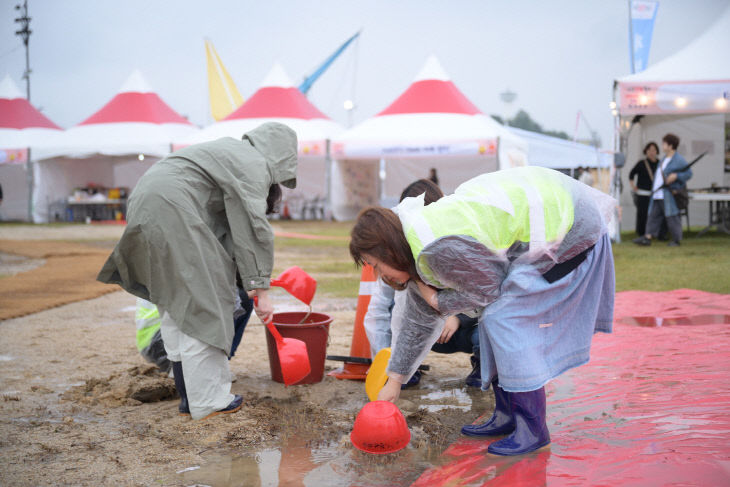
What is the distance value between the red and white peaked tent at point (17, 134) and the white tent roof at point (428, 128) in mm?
10749

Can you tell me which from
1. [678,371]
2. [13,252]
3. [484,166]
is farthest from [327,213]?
[678,371]

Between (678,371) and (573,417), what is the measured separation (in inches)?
34.8

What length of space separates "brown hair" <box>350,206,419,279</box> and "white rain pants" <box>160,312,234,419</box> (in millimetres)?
1006

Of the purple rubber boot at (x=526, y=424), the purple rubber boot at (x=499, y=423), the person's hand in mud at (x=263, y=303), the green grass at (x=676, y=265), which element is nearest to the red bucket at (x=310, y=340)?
the person's hand in mud at (x=263, y=303)

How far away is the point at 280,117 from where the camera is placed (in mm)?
19766

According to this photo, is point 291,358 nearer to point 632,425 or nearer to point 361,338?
point 361,338

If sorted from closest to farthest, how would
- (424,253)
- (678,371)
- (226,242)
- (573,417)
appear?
(424,253), (573,417), (226,242), (678,371)

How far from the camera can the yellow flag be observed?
25203 millimetres

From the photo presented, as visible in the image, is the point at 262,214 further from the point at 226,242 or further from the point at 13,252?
the point at 13,252

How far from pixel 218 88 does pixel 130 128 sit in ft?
17.5

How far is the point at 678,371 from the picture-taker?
3385 mm

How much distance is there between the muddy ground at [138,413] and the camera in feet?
8.17

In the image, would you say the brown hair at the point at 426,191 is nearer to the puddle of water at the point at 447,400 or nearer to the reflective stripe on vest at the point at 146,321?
the puddle of water at the point at 447,400

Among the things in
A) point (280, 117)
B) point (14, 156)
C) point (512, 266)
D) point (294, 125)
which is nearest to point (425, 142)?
point (294, 125)
